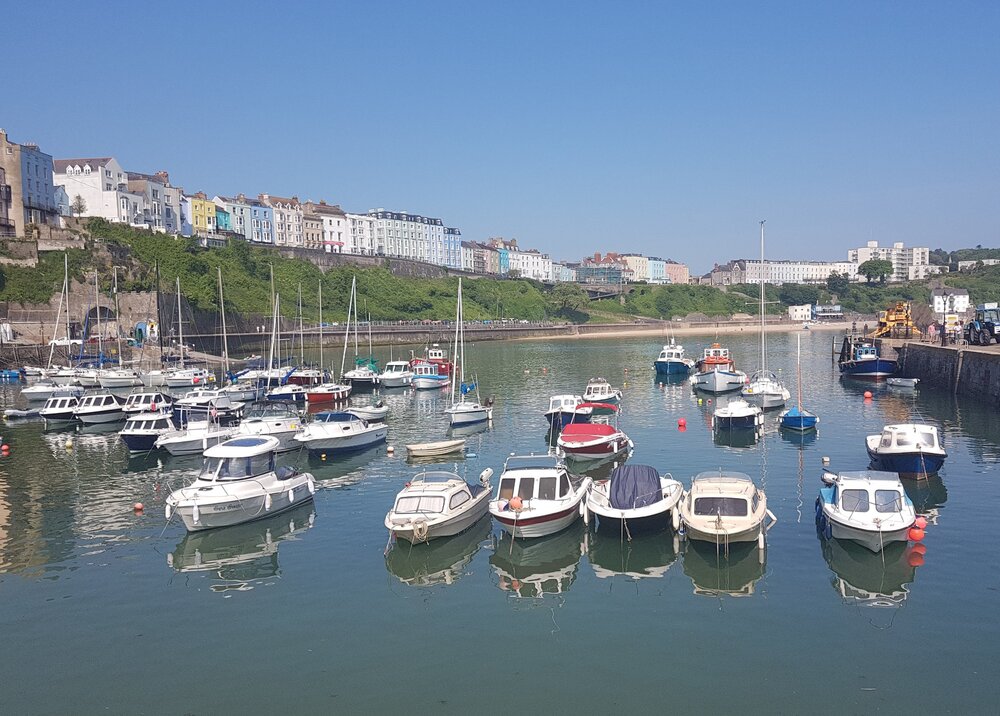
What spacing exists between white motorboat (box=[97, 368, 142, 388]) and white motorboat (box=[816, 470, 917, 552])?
64.8 metres

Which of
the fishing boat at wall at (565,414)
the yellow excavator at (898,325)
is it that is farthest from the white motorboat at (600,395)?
the yellow excavator at (898,325)

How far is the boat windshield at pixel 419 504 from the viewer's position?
1031 inches

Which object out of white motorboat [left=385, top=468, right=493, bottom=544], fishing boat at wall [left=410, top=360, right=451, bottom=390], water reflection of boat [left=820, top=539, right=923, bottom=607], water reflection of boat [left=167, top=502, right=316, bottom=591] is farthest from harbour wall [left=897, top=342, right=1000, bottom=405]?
water reflection of boat [left=167, top=502, right=316, bottom=591]

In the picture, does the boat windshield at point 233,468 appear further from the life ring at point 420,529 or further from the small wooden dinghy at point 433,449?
the small wooden dinghy at point 433,449

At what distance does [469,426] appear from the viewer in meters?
50.9

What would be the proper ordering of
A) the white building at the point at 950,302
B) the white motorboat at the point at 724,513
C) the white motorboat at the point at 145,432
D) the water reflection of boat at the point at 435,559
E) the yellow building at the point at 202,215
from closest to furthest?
the water reflection of boat at the point at 435,559
the white motorboat at the point at 724,513
the white motorboat at the point at 145,432
the white building at the point at 950,302
the yellow building at the point at 202,215

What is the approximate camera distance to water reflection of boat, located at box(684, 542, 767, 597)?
74.1 ft

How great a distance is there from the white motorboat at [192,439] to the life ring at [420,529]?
19035 mm

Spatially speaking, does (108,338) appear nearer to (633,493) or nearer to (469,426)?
(469,426)

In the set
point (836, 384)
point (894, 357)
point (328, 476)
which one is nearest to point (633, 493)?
point (328, 476)

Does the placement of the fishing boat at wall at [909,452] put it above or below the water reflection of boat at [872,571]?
above

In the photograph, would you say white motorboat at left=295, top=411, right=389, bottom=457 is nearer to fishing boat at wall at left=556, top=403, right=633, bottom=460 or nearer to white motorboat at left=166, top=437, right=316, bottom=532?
white motorboat at left=166, top=437, right=316, bottom=532

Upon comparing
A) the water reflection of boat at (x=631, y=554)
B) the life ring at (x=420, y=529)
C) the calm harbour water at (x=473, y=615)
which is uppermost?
the life ring at (x=420, y=529)

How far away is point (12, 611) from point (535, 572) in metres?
14.5
